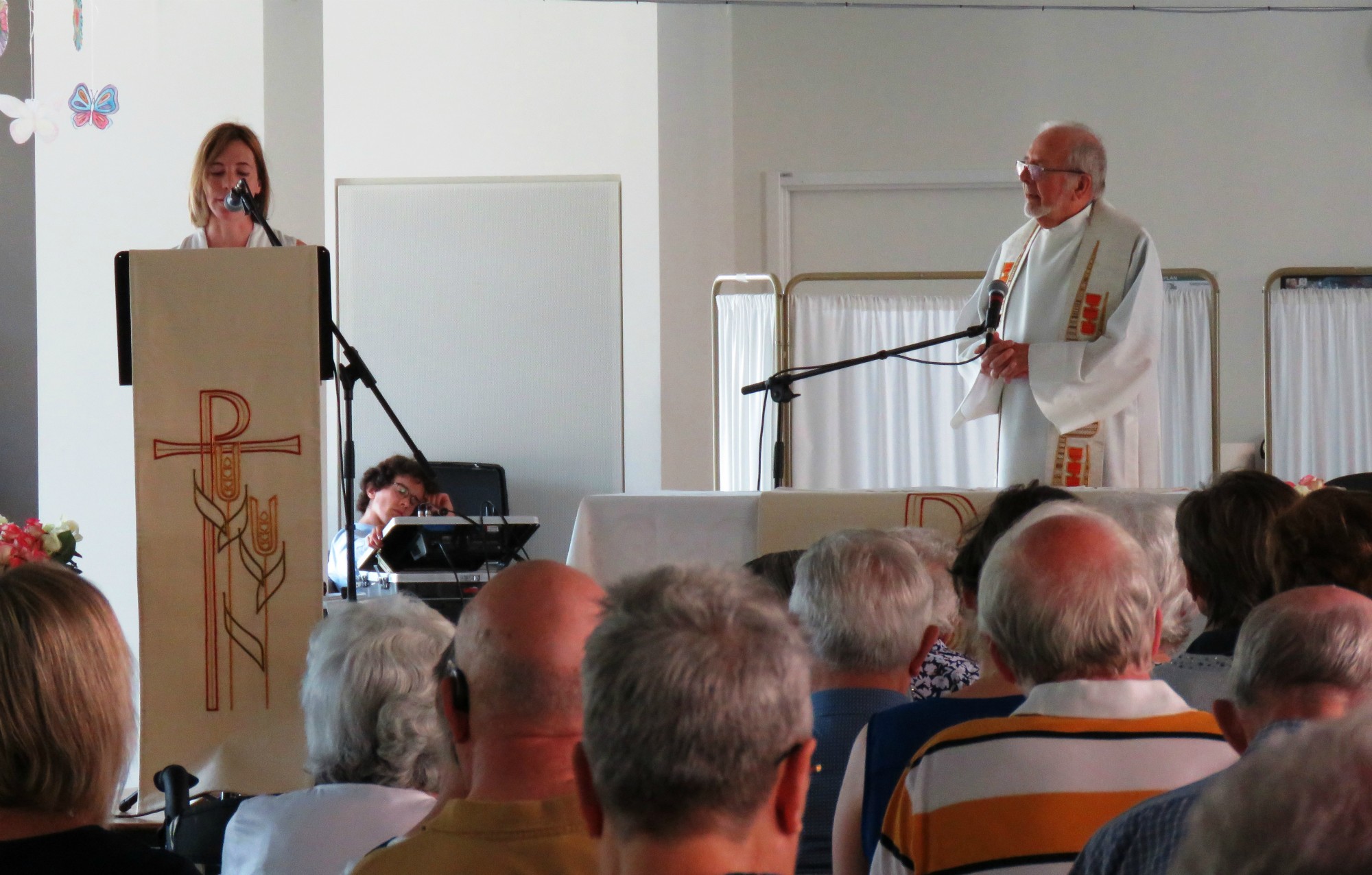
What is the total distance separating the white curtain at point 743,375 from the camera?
6051 millimetres

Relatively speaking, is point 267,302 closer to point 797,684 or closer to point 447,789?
point 447,789

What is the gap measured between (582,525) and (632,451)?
395 cm

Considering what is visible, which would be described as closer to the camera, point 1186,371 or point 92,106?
point 92,106

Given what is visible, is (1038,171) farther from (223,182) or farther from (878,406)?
(223,182)

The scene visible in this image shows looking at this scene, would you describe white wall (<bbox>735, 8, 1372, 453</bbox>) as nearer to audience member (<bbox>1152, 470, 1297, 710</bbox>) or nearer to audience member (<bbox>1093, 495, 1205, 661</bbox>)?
audience member (<bbox>1093, 495, 1205, 661</bbox>)

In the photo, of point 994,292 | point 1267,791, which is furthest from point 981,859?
point 994,292

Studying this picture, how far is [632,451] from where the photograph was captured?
7.67 m

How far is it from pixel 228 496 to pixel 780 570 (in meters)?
1.24

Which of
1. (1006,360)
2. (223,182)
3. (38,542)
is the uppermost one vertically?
(223,182)

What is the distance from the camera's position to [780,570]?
2562mm

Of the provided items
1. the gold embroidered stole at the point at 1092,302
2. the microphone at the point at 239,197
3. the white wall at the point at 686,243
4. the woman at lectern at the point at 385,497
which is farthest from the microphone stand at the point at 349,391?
the white wall at the point at 686,243

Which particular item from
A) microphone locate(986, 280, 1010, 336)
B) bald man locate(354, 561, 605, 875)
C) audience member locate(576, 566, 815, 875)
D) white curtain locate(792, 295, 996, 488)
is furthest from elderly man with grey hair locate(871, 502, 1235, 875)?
white curtain locate(792, 295, 996, 488)

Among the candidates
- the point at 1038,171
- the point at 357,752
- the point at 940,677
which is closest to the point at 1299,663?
the point at 940,677

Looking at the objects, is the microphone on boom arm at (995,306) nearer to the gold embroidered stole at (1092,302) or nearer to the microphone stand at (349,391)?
the gold embroidered stole at (1092,302)
